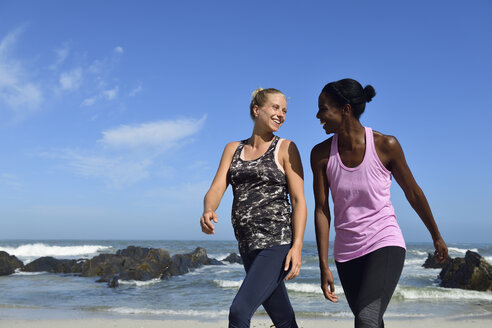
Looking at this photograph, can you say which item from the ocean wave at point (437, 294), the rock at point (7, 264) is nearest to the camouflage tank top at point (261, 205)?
the ocean wave at point (437, 294)

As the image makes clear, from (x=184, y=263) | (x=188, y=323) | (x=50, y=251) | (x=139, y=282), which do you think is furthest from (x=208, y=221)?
(x=50, y=251)

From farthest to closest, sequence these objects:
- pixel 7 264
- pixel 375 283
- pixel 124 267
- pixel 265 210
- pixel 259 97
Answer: pixel 7 264 → pixel 124 267 → pixel 259 97 → pixel 265 210 → pixel 375 283

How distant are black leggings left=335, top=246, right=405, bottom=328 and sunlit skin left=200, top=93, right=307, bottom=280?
0.43 m

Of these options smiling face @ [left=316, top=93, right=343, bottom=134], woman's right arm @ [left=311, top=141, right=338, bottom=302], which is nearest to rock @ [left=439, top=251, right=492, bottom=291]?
woman's right arm @ [left=311, top=141, right=338, bottom=302]

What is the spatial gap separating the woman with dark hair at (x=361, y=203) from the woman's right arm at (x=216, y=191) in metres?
0.66

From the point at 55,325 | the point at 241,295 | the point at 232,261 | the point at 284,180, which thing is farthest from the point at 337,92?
the point at 232,261

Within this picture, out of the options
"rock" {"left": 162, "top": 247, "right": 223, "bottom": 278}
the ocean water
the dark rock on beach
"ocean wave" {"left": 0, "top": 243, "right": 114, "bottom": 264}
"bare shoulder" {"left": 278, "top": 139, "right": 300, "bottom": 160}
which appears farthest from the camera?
"ocean wave" {"left": 0, "top": 243, "right": 114, "bottom": 264}

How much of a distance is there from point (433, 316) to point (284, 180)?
24.5ft

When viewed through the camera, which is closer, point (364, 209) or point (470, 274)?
point (364, 209)

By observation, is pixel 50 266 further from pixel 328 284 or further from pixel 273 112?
pixel 328 284

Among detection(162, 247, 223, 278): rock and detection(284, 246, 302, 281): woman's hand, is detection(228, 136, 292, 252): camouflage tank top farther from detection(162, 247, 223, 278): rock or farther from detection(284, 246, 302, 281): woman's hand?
detection(162, 247, 223, 278): rock

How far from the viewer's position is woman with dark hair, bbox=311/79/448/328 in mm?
2666

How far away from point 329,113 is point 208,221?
3.36 ft

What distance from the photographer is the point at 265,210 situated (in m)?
3.00
